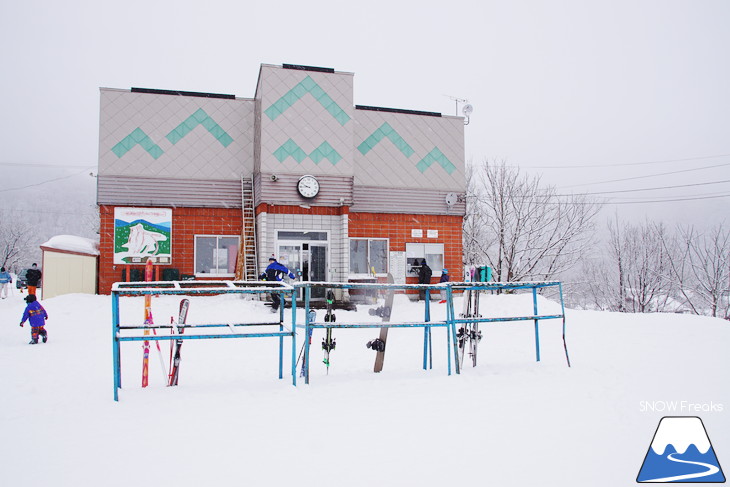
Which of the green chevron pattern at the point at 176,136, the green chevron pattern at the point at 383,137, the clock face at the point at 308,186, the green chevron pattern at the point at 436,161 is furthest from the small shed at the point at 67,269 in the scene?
the green chevron pattern at the point at 436,161

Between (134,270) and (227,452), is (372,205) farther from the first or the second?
(227,452)

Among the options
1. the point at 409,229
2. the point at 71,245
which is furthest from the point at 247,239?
the point at 409,229

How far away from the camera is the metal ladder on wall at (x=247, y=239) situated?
17516mm

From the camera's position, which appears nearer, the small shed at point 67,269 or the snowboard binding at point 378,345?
the snowboard binding at point 378,345

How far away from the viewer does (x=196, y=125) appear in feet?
60.3

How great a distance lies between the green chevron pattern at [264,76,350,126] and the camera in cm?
1742

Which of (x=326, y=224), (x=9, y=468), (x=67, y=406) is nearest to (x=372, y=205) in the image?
(x=326, y=224)

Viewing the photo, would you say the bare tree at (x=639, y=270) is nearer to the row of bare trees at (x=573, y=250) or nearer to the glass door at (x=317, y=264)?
the row of bare trees at (x=573, y=250)

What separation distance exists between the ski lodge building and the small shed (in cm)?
59

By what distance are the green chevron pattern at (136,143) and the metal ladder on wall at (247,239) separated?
3.20 metres

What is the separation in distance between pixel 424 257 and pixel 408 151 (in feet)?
14.4

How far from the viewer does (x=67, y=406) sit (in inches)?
200

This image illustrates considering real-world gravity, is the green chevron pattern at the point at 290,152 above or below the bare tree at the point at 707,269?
above

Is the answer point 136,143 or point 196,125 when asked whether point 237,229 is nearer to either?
point 196,125
